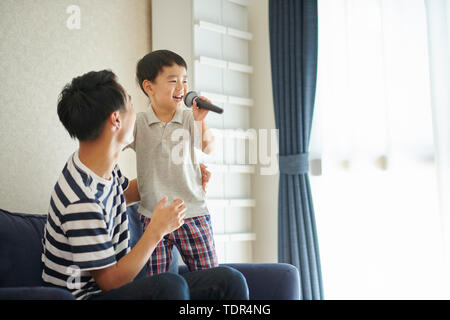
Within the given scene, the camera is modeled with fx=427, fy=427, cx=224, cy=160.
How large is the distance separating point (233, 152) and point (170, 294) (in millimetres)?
1785

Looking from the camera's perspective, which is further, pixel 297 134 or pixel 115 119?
pixel 297 134

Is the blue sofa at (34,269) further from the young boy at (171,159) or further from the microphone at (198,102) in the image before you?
the microphone at (198,102)

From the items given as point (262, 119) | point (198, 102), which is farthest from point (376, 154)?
point (198, 102)

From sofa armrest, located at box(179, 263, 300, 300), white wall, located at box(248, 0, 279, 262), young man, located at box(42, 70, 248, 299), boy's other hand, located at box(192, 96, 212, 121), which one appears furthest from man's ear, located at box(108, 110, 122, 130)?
white wall, located at box(248, 0, 279, 262)

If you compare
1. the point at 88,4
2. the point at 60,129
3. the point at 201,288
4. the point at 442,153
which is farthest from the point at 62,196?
the point at 442,153

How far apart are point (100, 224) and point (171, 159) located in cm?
53

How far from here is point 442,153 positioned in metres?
2.04

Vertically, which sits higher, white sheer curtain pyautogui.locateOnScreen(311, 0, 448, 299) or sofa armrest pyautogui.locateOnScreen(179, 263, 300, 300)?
white sheer curtain pyautogui.locateOnScreen(311, 0, 448, 299)

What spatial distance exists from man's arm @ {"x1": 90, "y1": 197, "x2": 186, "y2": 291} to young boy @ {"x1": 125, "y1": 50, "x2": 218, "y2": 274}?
0.32 m

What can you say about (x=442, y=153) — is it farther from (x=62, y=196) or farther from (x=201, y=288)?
(x=62, y=196)

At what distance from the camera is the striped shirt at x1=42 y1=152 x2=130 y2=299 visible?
3.74ft

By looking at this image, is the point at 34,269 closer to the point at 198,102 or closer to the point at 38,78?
the point at 198,102

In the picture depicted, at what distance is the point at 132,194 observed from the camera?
1704 millimetres

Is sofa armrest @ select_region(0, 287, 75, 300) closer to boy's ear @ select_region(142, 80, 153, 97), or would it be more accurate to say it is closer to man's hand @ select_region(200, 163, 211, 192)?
man's hand @ select_region(200, 163, 211, 192)
